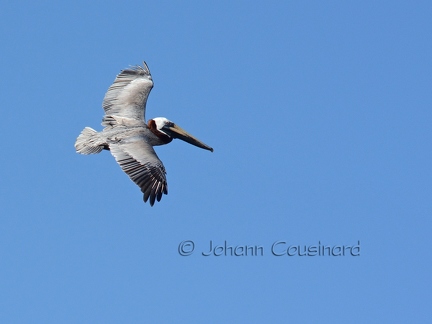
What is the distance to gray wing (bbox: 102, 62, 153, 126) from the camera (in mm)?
19250

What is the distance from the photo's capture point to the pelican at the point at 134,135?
675 inches

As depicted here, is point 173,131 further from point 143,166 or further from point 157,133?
point 143,166

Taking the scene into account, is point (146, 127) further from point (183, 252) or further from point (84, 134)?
point (183, 252)

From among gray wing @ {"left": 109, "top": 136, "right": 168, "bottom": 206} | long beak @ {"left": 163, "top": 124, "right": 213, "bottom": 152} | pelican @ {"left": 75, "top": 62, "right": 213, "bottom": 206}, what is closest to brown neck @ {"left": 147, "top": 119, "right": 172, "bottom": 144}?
pelican @ {"left": 75, "top": 62, "right": 213, "bottom": 206}

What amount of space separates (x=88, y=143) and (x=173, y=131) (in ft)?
6.38

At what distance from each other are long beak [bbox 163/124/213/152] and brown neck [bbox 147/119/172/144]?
12 centimetres

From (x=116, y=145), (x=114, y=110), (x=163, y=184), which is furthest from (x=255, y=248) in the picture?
(x=114, y=110)

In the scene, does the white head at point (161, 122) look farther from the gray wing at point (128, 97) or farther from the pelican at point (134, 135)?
the gray wing at point (128, 97)

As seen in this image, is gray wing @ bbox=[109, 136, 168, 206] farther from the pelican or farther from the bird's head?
the bird's head

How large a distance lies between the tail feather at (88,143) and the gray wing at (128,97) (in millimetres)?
472

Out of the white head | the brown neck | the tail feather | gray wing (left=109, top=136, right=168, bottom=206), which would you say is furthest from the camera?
the white head

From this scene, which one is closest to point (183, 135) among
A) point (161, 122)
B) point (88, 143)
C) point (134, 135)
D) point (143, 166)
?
point (161, 122)

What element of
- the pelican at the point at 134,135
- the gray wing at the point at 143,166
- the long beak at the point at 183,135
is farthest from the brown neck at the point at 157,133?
the gray wing at the point at 143,166

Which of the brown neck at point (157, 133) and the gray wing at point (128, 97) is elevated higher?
the gray wing at point (128, 97)
